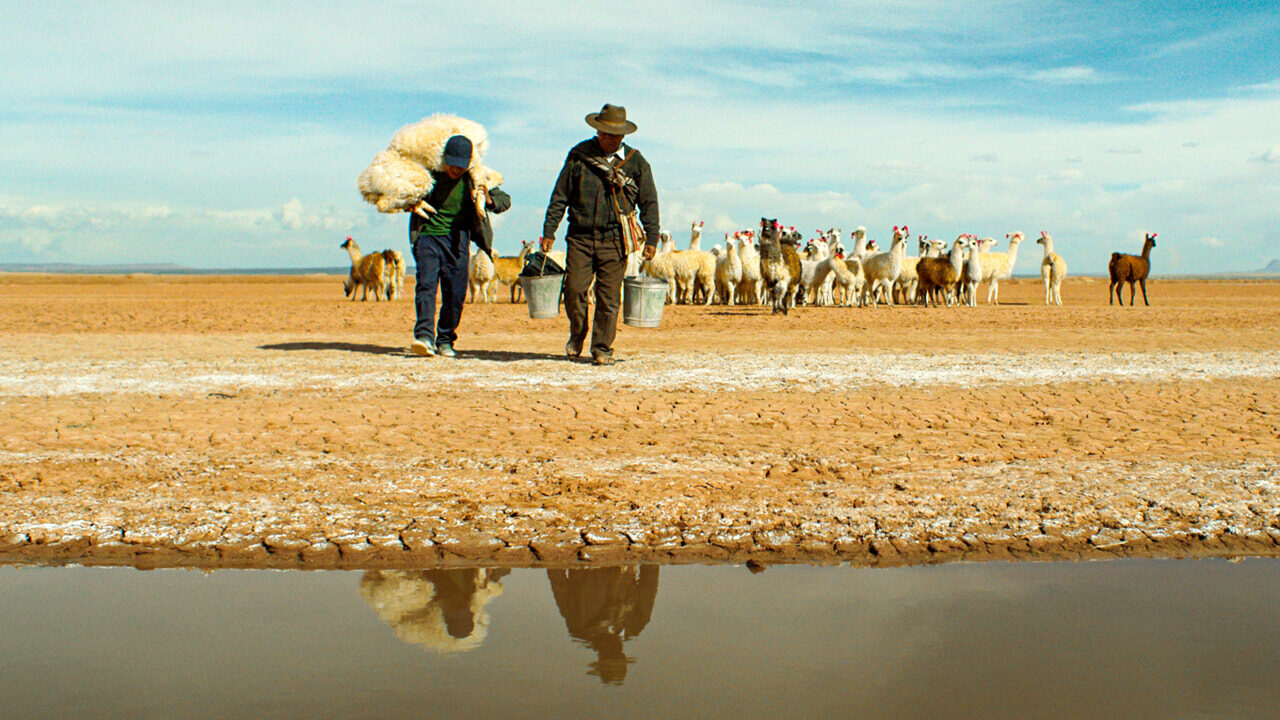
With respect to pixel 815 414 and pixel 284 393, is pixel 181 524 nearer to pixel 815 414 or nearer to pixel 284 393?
pixel 284 393

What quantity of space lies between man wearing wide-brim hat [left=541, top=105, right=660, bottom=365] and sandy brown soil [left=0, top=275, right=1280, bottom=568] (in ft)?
2.67

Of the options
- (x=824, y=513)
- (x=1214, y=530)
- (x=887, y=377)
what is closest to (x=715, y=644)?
(x=824, y=513)

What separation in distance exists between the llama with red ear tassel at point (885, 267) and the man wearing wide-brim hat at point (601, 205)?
53.6 feet

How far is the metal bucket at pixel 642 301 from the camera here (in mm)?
9758

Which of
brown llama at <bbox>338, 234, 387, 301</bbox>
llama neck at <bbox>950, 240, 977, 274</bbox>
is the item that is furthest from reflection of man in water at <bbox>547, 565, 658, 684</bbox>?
brown llama at <bbox>338, 234, 387, 301</bbox>

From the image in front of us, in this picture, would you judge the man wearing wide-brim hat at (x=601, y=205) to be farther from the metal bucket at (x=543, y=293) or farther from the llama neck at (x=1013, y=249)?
the llama neck at (x=1013, y=249)

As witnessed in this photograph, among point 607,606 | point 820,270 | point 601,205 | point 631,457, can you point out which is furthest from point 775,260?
point 607,606

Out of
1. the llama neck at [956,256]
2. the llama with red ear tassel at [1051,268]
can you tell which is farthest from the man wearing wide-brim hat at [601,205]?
the llama with red ear tassel at [1051,268]

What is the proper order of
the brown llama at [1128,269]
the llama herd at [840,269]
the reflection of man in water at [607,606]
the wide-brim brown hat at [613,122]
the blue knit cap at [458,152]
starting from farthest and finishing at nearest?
the brown llama at [1128,269] < the llama herd at [840,269] < the blue knit cap at [458,152] < the wide-brim brown hat at [613,122] < the reflection of man in water at [607,606]

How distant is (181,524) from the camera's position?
4383mm

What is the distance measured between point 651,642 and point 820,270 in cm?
2132

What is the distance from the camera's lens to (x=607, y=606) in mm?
3459

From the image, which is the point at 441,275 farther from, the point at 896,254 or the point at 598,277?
the point at 896,254

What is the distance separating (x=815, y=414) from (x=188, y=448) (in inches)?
152
